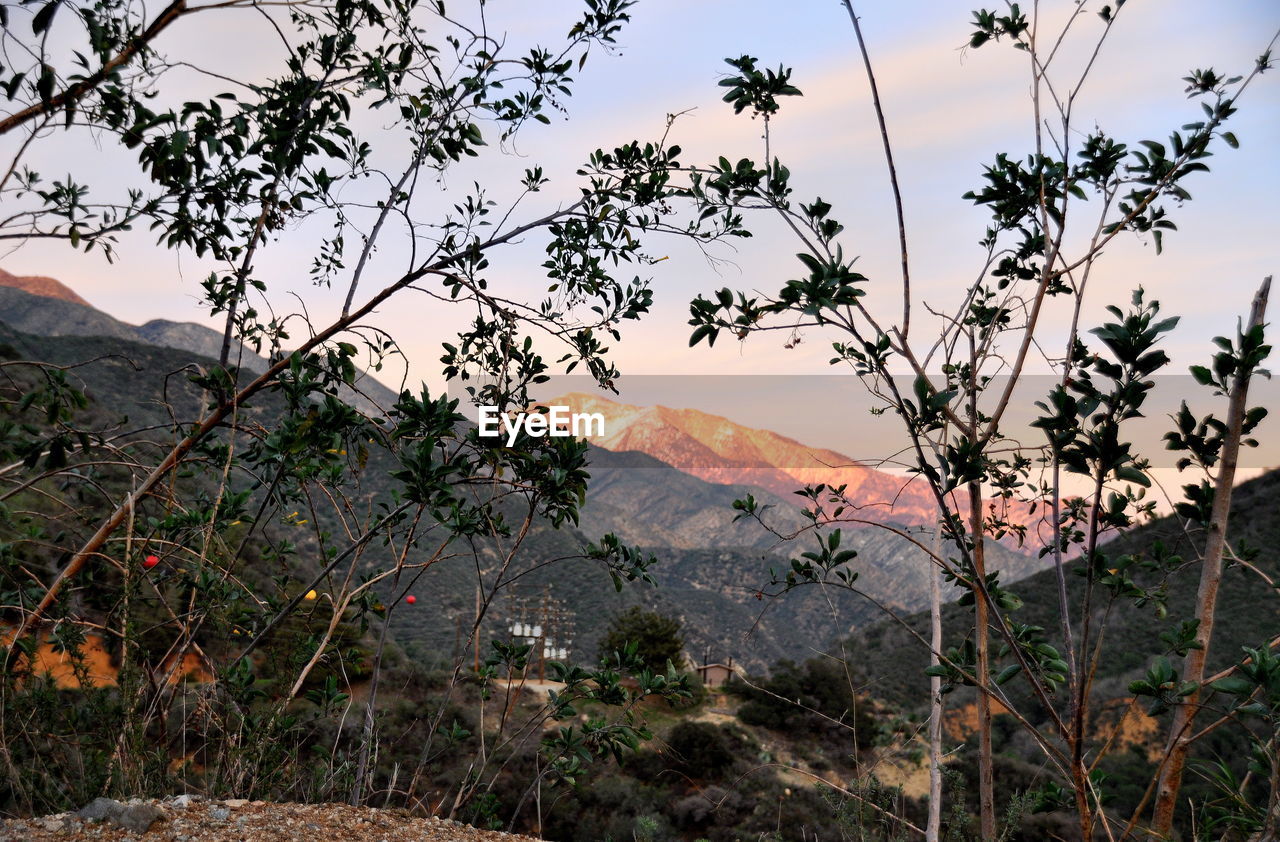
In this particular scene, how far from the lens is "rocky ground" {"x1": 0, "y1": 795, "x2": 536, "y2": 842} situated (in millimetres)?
2338

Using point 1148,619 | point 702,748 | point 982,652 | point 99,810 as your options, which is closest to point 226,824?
point 99,810

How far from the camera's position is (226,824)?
253 centimetres

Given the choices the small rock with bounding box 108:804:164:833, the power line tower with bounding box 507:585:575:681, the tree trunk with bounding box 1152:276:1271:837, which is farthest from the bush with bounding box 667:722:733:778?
the tree trunk with bounding box 1152:276:1271:837

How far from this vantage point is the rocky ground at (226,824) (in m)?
2.34

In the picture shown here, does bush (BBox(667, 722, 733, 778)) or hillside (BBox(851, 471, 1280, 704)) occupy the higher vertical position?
hillside (BBox(851, 471, 1280, 704))


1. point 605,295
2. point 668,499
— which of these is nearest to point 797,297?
point 605,295

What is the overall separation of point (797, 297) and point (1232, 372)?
97cm

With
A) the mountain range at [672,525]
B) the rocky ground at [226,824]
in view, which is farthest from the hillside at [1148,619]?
the rocky ground at [226,824]

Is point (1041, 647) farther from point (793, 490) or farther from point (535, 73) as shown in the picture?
point (535, 73)

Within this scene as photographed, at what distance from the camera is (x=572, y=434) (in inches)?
123

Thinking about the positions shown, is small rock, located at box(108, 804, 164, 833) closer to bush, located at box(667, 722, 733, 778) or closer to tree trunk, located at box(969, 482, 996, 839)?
tree trunk, located at box(969, 482, 996, 839)

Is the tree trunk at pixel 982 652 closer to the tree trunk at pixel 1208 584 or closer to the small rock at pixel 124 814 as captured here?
the tree trunk at pixel 1208 584

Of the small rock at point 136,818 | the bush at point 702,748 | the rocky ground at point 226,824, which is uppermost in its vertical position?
the small rock at point 136,818

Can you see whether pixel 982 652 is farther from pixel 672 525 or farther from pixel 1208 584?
pixel 672 525
